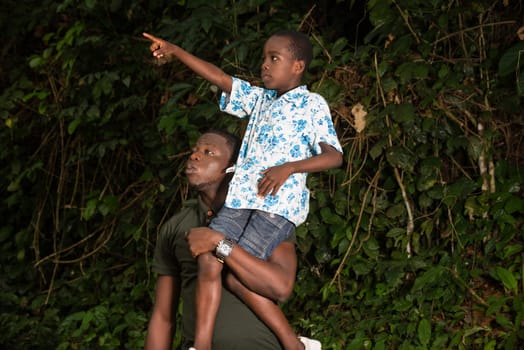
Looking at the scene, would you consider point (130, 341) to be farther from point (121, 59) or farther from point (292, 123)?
point (292, 123)

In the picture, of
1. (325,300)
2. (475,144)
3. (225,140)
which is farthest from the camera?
(325,300)

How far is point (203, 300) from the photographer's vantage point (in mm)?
2811

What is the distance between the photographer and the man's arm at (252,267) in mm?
2775

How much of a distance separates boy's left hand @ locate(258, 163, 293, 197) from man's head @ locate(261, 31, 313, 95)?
0.34m

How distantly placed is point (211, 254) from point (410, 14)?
227cm

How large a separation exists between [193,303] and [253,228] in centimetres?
40

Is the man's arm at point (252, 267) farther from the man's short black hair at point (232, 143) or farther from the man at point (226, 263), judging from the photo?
the man's short black hair at point (232, 143)

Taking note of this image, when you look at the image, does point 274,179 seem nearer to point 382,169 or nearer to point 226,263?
point 226,263

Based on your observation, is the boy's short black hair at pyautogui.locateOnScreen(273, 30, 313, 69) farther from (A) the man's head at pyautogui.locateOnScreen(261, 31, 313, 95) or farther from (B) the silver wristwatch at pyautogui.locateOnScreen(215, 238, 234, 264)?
(B) the silver wristwatch at pyautogui.locateOnScreen(215, 238, 234, 264)

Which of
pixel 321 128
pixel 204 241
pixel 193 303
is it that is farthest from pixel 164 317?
pixel 321 128

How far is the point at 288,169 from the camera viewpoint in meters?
2.71

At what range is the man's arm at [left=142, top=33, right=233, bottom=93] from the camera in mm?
2871

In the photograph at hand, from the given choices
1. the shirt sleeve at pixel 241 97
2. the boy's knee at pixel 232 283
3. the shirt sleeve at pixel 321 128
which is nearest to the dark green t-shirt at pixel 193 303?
the boy's knee at pixel 232 283

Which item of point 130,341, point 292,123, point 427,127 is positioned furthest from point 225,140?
point 130,341
